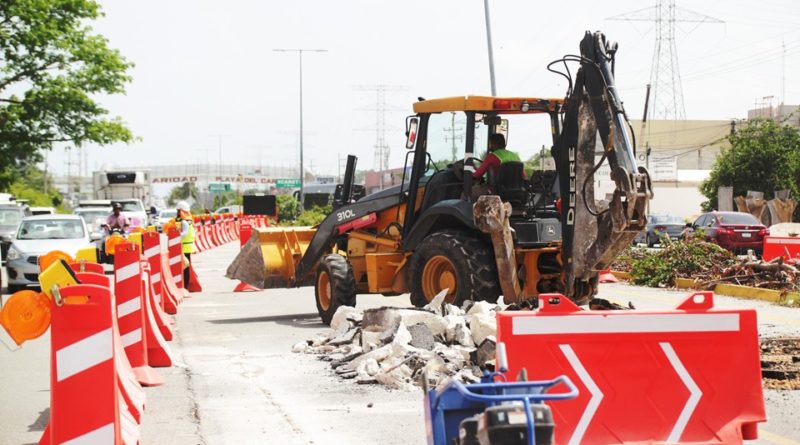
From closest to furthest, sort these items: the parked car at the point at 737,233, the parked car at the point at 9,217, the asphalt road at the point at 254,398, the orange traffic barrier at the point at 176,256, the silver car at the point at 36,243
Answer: the asphalt road at the point at 254,398
the orange traffic barrier at the point at 176,256
the silver car at the point at 36,243
the parked car at the point at 9,217
the parked car at the point at 737,233

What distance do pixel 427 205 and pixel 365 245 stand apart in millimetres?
1654

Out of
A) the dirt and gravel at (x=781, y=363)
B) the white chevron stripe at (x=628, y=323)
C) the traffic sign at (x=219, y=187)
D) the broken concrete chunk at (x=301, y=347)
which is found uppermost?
the white chevron stripe at (x=628, y=323)

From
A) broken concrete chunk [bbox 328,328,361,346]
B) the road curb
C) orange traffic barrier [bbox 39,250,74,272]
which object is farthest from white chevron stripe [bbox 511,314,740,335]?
the road curb

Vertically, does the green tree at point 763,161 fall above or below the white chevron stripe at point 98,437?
above

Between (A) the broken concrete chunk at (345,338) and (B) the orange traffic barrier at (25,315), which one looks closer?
(B) the orange traffic barrier at (25,315)

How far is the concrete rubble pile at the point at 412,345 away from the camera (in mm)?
10219

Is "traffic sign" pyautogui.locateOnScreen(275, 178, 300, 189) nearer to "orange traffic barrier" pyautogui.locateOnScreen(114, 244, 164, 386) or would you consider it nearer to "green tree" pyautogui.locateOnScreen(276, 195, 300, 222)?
"green tree" pyautogui.locateOnScreen(276, 195, 300, 222)

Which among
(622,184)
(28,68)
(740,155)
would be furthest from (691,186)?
(622,184)

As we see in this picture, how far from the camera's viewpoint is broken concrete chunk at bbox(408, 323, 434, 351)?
1109cm

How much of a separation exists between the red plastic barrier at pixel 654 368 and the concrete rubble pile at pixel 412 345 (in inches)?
114

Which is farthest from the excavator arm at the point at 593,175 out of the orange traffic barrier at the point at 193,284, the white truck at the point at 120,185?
the white truck at the point at 120,185

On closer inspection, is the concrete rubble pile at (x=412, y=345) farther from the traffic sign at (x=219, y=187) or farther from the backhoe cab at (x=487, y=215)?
the traffic sign at (x=219, y=187)

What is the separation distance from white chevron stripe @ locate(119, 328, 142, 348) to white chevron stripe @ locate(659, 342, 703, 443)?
5.57 meters

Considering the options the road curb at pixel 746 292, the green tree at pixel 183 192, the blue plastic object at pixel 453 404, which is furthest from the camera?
the green tree at pixel 183 192
